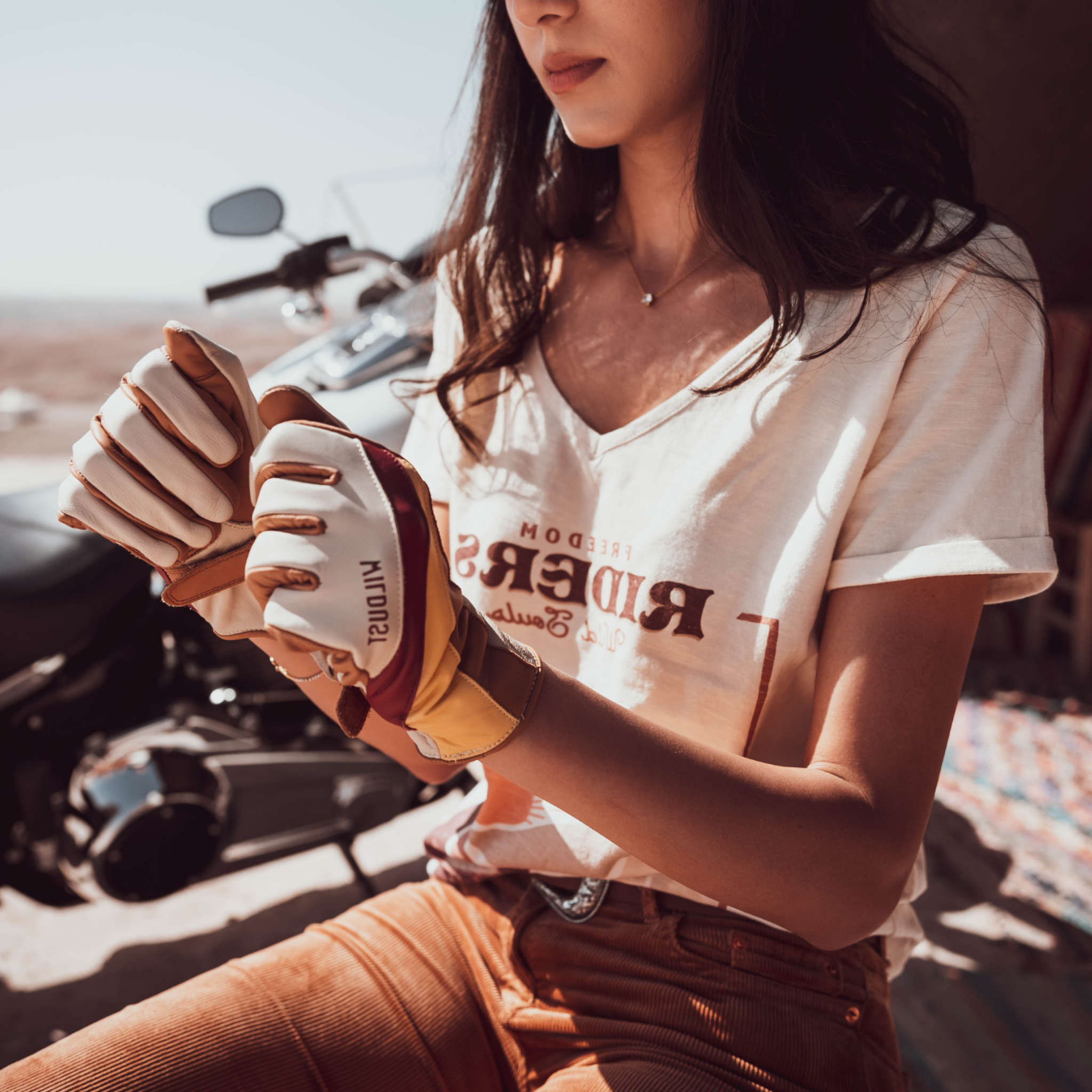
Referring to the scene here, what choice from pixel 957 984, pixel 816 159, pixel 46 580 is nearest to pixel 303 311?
pixel 46 580

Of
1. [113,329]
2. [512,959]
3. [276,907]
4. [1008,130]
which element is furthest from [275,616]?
[113,329]

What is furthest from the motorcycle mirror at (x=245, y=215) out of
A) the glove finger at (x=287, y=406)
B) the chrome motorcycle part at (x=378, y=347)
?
the glove finger at (x=287, y=406)

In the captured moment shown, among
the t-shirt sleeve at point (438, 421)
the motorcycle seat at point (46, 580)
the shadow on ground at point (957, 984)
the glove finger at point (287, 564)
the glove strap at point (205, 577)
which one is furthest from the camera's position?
the shadow on ground at point (957, 984)

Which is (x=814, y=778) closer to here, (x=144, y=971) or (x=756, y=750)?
(x=756, y=750)

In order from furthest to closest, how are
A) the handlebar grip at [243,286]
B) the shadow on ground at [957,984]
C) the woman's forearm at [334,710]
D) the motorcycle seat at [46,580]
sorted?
the handlebar grip at [243,286] < the shadow on ground at [957,984] < the motorcycle seat at [46,580] < the woman's forearm at [334,710]

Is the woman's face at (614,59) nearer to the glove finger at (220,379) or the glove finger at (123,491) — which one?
the glove finger at (220,379)

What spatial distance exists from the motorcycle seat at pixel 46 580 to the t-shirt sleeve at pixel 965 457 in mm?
1264

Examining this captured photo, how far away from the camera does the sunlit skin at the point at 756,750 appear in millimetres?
707

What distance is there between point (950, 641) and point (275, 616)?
57 centimetres

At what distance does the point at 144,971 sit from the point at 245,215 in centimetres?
160

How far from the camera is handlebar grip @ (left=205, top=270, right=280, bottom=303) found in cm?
173

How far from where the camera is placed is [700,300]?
39.6 inches

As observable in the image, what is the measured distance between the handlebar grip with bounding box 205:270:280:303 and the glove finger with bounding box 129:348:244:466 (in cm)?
107

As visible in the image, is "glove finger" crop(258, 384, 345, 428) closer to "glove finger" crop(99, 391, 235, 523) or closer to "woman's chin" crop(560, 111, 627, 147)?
"glove finger" crop(99, 391, 235, 523)
